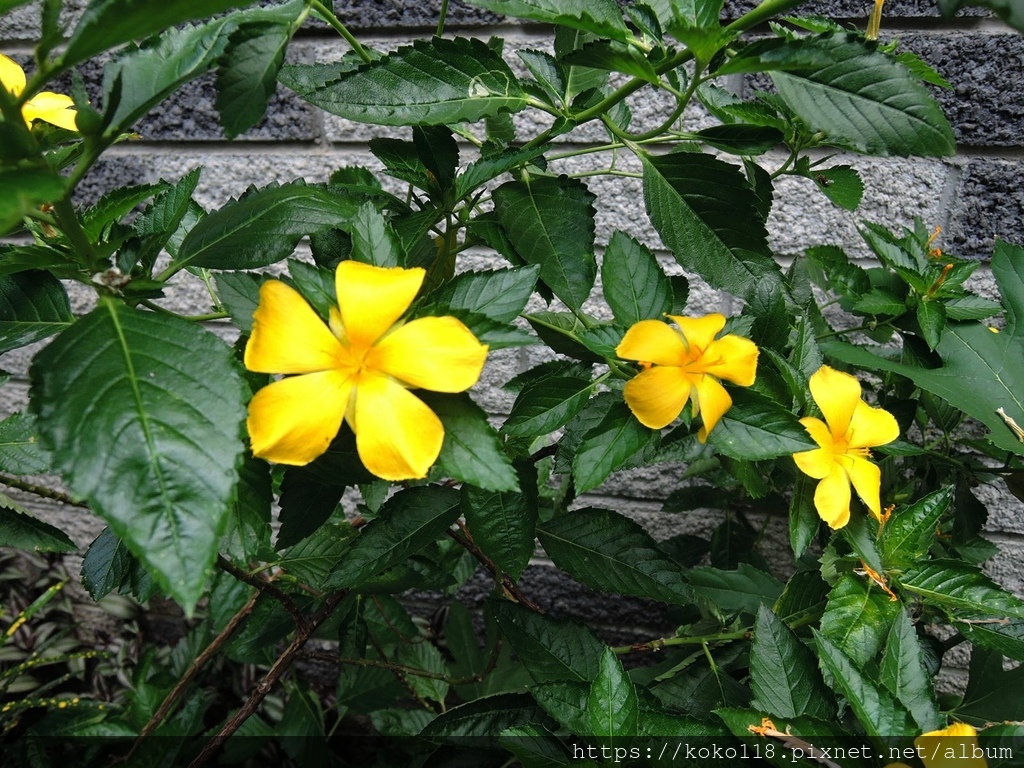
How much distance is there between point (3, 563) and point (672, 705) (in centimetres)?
154

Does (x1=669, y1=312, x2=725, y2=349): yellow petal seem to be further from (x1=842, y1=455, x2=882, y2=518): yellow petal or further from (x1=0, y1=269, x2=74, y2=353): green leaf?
(x1=0, y1=269, x2=74, y2=353): green leaf

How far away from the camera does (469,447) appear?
43 cm

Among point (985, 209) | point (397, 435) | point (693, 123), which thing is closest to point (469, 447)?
point (397, 435)

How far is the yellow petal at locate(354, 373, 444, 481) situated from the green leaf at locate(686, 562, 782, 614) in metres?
0.53

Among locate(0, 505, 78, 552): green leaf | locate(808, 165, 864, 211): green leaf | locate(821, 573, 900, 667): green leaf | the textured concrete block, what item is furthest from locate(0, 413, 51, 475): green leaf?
the textured concrete block

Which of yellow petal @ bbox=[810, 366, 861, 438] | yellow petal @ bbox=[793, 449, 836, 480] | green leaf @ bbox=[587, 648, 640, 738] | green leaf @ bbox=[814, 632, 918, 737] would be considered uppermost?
yellow petal @ bbox=[810, 366, 861, 438]

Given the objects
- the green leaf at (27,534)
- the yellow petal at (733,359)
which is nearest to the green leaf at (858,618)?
the yellow petal at (733,359)

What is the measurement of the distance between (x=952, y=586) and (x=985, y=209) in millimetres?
691

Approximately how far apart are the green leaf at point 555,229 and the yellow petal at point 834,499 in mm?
260

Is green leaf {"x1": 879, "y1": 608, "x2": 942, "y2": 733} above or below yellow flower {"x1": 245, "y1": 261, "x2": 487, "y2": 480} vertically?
below

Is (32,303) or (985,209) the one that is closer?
(32,303)

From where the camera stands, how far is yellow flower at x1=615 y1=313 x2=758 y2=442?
527 millimetres

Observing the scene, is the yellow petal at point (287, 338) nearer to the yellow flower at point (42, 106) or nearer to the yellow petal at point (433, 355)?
the yellow petal at point (433, 355)

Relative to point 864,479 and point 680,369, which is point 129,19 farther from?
point 864,479
